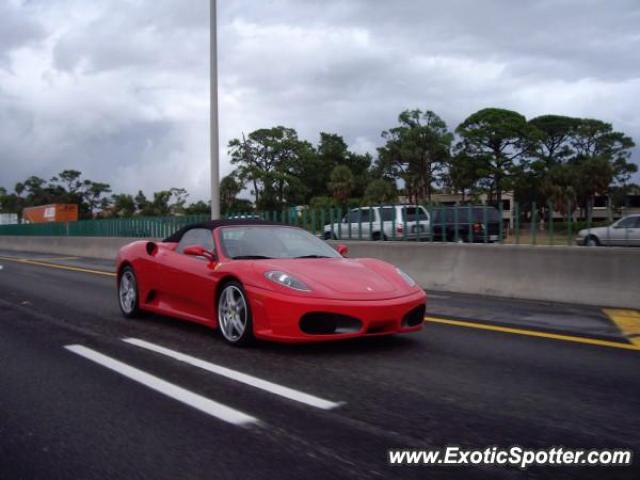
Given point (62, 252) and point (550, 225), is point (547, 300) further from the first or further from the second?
point (62, 252)

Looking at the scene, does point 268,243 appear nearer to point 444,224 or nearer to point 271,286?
point 271,286

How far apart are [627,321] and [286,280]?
4276mm

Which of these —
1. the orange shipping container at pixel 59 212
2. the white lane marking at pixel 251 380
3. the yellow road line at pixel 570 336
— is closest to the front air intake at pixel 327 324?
the white lane marking at pixel 251 380

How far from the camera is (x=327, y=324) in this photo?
5359 mm

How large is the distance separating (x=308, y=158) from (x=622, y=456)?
248 ft

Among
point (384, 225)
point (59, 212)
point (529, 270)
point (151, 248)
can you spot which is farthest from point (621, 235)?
point (59, 212)

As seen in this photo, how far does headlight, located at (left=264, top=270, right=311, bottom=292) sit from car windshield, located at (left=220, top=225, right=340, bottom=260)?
1.97 ft

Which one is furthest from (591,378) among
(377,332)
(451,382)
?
(377,332)

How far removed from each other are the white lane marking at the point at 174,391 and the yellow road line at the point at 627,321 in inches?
157

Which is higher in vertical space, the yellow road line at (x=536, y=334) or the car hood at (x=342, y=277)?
the car hood at (x=342, y=277)

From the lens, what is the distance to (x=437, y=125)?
2625 inches

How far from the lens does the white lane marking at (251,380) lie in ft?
13.4

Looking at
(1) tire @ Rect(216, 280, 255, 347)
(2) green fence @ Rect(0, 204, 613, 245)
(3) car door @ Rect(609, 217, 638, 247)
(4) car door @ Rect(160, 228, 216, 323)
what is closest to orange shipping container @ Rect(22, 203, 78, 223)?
(2) green fence @ Rect(0, 204, 613, 245)

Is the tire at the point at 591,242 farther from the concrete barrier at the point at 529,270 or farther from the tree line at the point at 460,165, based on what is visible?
the tree line at the point at 460,165
